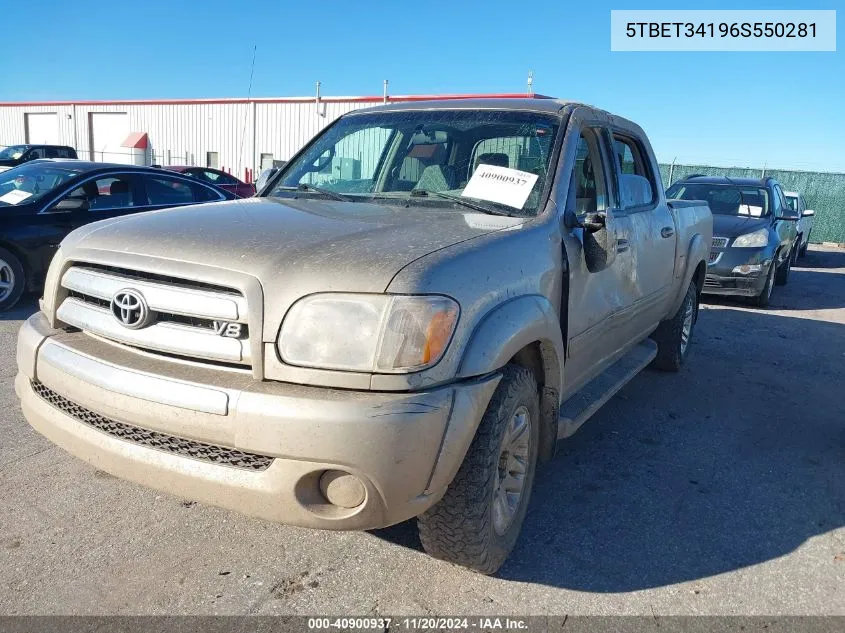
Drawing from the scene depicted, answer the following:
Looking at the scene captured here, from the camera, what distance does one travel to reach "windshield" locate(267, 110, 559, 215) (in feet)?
10.7

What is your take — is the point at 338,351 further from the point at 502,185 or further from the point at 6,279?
the point at 6,279

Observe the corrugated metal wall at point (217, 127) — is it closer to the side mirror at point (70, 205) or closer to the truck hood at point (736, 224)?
the truck hood at point (736, 224)

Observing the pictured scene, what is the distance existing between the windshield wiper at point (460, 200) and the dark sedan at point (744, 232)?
6.90 m

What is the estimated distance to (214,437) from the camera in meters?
2.13

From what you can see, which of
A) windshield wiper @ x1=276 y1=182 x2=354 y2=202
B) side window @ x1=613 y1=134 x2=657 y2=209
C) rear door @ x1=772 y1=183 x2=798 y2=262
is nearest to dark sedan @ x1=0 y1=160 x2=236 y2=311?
windshield wiper @ x1=276 y1=182 x2=354 y2=202

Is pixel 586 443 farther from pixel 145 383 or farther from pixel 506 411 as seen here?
pixel 145 383

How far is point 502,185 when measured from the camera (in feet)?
10.6

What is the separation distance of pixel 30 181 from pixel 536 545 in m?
6.97

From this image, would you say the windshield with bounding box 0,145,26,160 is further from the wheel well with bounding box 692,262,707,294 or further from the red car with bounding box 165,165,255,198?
the wheel well with bounding box 692,262,707,294

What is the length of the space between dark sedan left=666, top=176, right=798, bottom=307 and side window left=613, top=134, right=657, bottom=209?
4.98m

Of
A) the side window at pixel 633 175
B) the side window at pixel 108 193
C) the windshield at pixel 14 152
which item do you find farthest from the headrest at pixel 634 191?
the windshield at pixel 14 152

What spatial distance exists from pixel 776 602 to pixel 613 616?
2.24 ft

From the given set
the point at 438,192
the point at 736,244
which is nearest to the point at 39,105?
the point at 736,244

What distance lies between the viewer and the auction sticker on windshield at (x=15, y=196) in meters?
7.08
